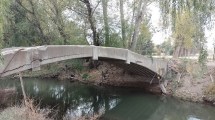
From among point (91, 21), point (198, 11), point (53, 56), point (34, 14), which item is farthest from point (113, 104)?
point (34, 14)

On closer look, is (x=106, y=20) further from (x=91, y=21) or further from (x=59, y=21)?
(x=59, y=21)

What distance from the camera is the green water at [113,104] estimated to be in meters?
13.4

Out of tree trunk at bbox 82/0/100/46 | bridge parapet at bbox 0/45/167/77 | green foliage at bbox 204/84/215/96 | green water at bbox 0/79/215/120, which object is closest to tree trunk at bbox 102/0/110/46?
tree trunk at bbox 82/0/100/46

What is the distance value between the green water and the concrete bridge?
5.59 ft

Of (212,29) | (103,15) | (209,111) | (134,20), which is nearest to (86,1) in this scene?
(103,15)

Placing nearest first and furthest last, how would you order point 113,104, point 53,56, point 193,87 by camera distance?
point 53,56, point 113,104, point 193,87

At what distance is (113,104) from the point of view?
15.5m

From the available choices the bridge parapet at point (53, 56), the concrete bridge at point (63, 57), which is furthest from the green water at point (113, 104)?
the bridge parapet at point (53, 56)

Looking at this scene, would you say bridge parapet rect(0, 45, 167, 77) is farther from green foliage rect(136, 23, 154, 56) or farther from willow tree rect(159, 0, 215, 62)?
willow tree rect(159, 0, 215, 62)

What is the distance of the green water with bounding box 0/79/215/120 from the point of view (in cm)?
1340

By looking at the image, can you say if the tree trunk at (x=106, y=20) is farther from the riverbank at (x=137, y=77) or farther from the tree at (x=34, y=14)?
the tree at (x=34, y=14)

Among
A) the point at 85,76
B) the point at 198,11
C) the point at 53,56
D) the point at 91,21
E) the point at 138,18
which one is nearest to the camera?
the point at 198,11

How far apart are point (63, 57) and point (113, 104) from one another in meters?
5.31

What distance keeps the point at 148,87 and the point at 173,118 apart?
213 inches
